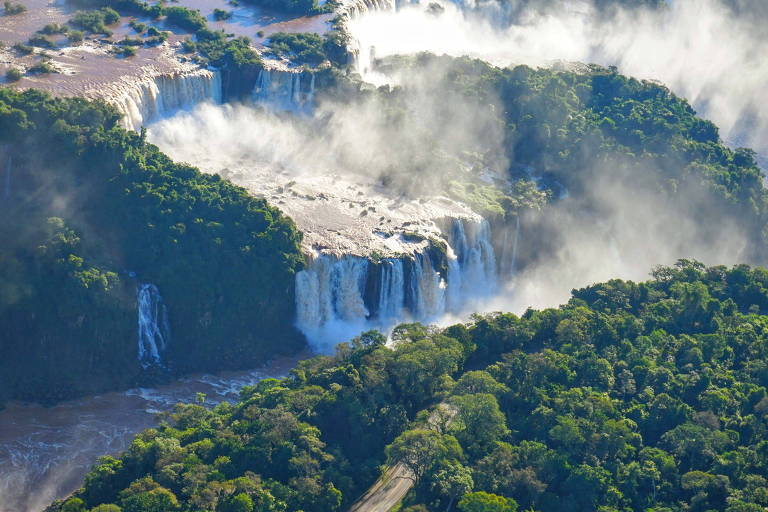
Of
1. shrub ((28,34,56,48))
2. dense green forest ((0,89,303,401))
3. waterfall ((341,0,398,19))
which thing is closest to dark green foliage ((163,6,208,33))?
shrub ((28,34,56,48))

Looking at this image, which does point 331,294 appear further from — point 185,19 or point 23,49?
point 185,19

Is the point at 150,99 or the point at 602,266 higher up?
the point at 150,99

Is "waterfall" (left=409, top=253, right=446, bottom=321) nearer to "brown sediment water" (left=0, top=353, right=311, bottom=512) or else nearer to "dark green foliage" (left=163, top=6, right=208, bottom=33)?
"brown sediment water" (left=0, top=353, right=311, bottom=512)

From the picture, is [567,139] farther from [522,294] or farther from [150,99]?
[150,99]

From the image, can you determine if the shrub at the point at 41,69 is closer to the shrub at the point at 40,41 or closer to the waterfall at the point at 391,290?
the shrub at the point at 40,41

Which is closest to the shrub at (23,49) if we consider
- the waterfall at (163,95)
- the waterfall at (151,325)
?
the waterfall at (163,95)

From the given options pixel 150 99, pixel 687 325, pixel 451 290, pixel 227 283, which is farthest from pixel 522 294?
pixel 150 99
